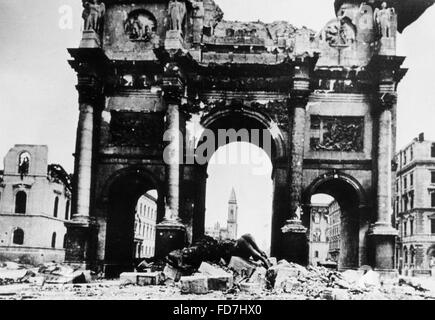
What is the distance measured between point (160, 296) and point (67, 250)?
19.2ft

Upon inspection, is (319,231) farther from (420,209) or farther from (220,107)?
(220,107)

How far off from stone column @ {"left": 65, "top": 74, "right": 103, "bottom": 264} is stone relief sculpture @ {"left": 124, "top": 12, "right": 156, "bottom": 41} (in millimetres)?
1994

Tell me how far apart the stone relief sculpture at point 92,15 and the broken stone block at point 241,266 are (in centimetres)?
823

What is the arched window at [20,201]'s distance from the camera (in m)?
32.9

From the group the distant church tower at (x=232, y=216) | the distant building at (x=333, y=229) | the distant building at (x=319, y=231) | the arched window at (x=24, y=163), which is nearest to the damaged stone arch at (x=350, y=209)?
the arched window at (x=24, y=163)

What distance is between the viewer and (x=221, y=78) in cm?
1709

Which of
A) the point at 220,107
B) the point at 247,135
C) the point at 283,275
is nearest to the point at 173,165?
the point at 220,107

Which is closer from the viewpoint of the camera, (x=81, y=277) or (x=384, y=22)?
(x=81, y=277)

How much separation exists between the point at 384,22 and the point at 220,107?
18.2 feet

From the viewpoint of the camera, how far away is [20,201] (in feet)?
108

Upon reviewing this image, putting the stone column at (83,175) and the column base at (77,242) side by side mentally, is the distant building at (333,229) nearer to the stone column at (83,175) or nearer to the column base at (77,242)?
the stone column at (83,175)

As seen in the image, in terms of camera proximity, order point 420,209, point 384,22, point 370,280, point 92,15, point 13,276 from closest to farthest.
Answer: point 370,280
point 384,22
point 92,15
point 13,276
point 420,209
